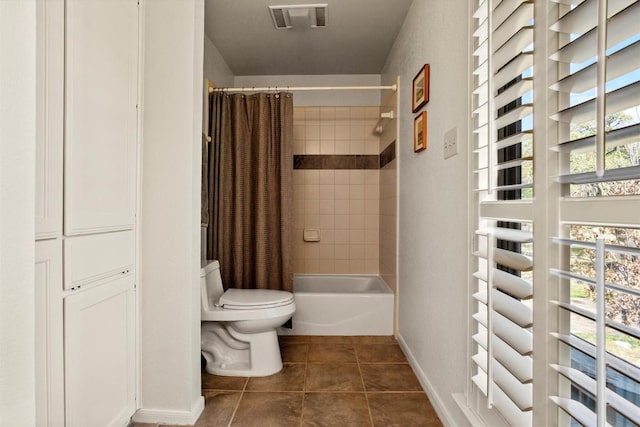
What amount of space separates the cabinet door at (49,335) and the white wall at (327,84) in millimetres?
2944

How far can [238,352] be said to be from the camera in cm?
231

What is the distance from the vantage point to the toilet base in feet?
7.32

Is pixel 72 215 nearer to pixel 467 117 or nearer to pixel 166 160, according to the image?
pixel 166 160

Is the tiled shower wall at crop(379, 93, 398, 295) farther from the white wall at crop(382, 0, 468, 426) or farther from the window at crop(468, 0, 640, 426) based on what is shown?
the window at crop(468, 0, 640, 426)

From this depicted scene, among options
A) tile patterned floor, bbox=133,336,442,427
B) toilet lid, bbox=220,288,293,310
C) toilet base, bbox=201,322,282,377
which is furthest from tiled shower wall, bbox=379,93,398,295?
toilet base, bbox=201,322,282,377

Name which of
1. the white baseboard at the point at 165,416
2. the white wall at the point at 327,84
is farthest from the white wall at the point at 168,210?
the white wall at the point at 327,84

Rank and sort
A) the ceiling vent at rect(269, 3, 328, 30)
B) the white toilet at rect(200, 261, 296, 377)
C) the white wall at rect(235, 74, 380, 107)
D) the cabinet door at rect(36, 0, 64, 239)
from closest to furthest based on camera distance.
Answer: the cabinet door at rect(36, 0, 64, 239) → the white toilet at rect(200, 261, 296, 377) → the ceiling vent at rect(269, 3, 328, 30) → the white wall at rect(235, 74, 380, 107)

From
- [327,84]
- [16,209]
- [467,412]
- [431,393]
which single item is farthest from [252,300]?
[327,84]

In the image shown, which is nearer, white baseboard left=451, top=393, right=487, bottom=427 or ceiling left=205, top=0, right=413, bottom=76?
white baseboard left=451, top=393, right=487, bottom=427

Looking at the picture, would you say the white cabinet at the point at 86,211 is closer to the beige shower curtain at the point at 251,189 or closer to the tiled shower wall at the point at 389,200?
the beige shower curtain at the point at 251,189

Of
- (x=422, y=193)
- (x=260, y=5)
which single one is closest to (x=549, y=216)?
(x=422, y=193)

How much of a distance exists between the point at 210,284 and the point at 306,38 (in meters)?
2.00

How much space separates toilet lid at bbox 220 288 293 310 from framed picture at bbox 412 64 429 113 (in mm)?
1445

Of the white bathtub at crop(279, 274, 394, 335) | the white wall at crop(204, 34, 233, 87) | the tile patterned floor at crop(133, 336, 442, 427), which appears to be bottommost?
the tile patterned floor at crop(133, 336, 442, 427)
